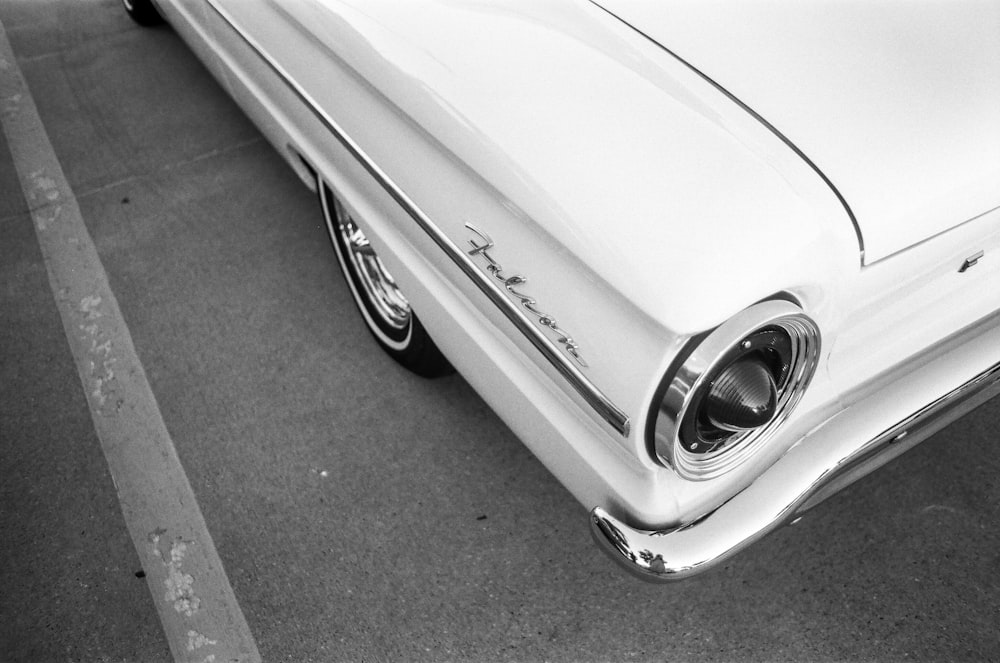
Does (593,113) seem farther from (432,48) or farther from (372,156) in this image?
(372,156)

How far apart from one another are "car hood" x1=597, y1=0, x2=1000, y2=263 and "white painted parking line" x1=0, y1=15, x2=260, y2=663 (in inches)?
65.6

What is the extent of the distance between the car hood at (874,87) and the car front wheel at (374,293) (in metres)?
1.13

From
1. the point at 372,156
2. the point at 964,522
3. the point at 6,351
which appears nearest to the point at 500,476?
the point at 372,156

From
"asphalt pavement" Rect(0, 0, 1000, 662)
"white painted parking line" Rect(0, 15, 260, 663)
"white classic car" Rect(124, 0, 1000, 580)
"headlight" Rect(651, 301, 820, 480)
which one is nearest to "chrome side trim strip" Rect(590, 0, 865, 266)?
"white classic car" Rect(124, 0, 1000, 580)

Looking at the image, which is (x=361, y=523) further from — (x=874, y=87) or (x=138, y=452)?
(x=874, y=87)

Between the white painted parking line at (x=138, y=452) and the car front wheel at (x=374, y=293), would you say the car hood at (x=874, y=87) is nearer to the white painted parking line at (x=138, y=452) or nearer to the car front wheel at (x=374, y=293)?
the car front wheel at (x=374, y=293)

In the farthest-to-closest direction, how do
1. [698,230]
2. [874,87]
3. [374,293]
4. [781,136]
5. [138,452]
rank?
[374,293], [138,452], [874,87], [781,136], [698,230]

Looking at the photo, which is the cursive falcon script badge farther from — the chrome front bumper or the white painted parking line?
the white painted parking line

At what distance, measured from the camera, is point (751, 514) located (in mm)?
1331

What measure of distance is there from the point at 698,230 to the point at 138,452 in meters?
1.89

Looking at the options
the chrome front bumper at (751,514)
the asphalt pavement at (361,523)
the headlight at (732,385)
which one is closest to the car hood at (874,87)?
the headlight at (732,385)

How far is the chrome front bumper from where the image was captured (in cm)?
130

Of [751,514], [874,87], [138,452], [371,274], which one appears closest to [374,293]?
[371,274]

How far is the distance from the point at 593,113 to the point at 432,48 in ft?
1.38
